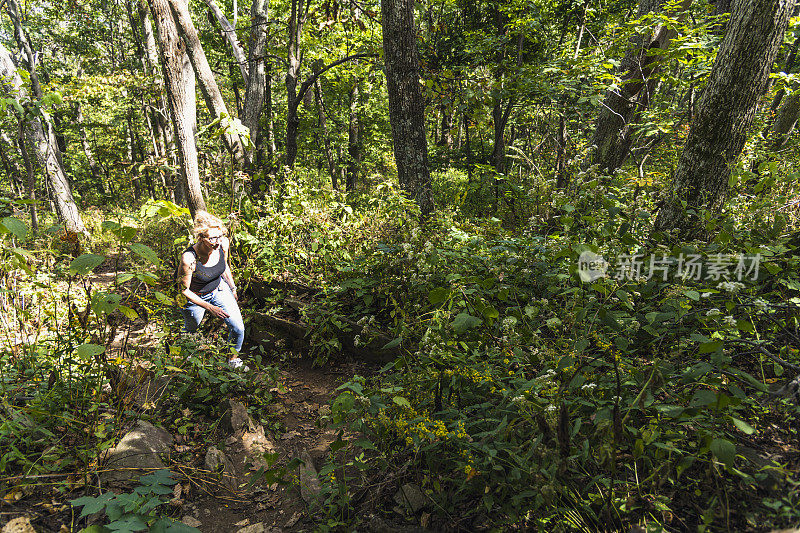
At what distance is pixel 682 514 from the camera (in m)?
1.89

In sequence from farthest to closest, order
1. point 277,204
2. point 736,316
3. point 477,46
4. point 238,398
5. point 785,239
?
point 477,46 → point 277,204 → point 238,398 → point 785,239 → point 736,316

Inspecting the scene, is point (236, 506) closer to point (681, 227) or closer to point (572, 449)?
point (572, 449)

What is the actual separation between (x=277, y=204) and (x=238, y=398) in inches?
142

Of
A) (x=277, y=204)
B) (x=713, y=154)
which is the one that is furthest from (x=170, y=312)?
(x=713, y=154)

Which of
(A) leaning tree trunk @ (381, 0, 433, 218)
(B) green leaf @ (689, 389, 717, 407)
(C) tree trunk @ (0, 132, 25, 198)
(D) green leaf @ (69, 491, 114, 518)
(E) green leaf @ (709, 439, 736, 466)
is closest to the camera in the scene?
(E) green leaf @ (709, 439, 736, 466)

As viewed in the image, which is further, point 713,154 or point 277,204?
point 277,204

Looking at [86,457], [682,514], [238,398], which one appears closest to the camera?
[682,514]

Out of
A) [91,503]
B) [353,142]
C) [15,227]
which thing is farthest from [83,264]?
[353,142]

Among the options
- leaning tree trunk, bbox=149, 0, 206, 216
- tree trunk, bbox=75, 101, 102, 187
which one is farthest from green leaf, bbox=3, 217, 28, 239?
tree trunk, bbox=75, 101, 102, 187

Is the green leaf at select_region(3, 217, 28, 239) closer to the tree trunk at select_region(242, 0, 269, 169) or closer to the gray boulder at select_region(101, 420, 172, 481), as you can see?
the gray boulder at select_region(101, 420, 172, 481)

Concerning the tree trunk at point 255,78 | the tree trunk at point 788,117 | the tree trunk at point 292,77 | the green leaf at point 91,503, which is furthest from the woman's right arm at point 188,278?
the tree trunk at point 788,117

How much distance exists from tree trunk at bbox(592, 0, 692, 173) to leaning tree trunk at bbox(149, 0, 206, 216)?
20.2 ft

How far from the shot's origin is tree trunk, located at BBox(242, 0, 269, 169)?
7645mm

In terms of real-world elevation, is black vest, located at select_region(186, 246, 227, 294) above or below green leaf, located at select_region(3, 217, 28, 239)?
below
